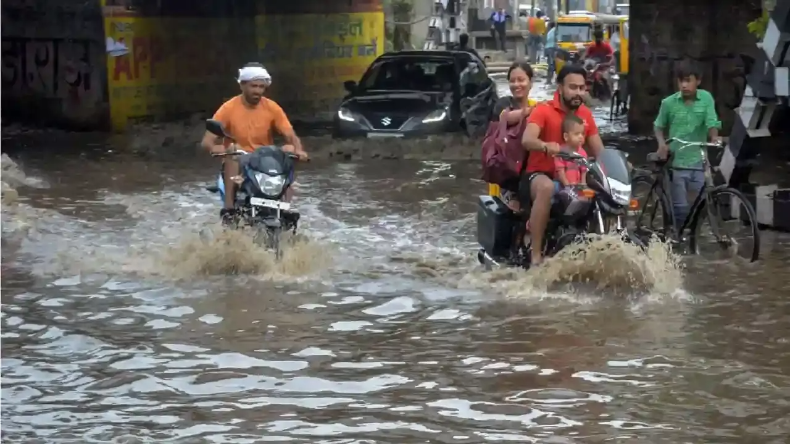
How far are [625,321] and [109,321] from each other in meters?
3.38

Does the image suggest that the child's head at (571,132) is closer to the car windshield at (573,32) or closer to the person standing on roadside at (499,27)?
the car windshield at (573,32)

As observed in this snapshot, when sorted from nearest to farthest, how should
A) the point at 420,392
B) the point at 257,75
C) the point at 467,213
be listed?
the point at 420,392 < the point at 257,75 < the point at 467,213

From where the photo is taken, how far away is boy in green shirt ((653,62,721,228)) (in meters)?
11.9

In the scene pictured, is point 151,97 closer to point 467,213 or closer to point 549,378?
point 467,213

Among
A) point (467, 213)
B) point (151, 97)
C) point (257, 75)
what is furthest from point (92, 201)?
point (151, 97)

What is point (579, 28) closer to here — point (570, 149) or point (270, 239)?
point (270, 239)

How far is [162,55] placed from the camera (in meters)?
A: 28.0

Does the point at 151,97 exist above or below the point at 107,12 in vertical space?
below

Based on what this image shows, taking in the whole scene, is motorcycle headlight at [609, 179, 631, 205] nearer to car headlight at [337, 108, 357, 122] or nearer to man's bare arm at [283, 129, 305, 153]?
man's bare arm at [283, 129, 305, 153]

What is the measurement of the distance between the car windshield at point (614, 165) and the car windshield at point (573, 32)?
42.1 meters

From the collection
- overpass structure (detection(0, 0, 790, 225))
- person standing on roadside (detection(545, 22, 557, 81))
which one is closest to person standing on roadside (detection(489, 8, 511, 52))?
person standing on roadside (detection(545, 22, 557, 81))

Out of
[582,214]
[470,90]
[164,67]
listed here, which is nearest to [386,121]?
[470,90]

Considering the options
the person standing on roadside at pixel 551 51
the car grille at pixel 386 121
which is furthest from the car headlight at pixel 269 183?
the person standing on roadside at pixel 551 51

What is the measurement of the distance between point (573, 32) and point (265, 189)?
4240 centimetres
